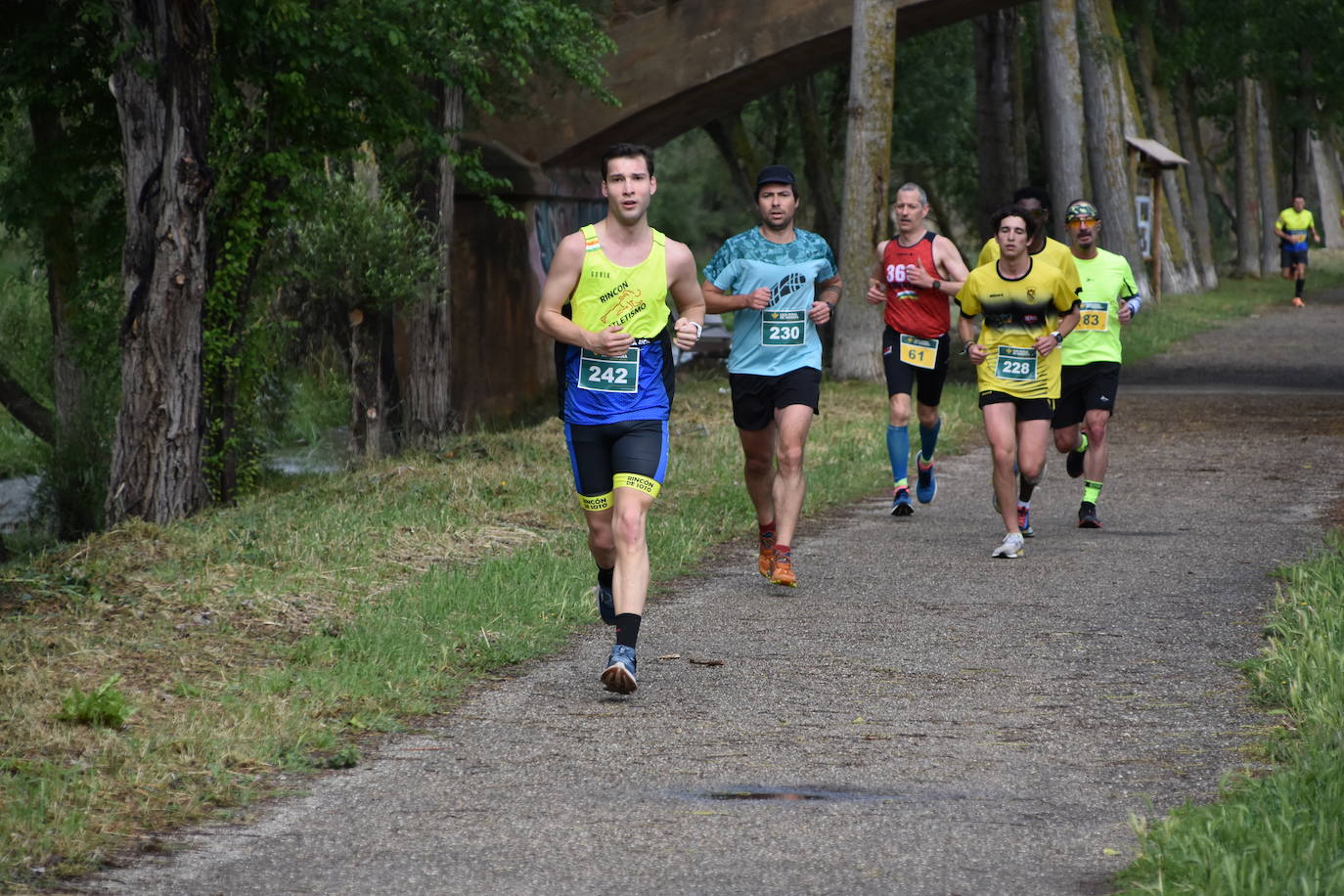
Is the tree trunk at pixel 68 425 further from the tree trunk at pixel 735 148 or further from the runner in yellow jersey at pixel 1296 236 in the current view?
the runner in yellow jersey at pixel 1296 236

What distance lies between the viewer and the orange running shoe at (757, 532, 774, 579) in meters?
8.98

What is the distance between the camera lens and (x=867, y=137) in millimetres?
19609

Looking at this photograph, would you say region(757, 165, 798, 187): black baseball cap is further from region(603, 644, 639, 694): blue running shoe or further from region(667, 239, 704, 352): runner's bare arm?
region(603, 644, 639, 694): blue running shoe

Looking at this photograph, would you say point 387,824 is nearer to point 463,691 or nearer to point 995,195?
point 463,691

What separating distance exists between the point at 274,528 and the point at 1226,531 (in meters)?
5.29

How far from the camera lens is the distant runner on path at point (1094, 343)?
10906mm

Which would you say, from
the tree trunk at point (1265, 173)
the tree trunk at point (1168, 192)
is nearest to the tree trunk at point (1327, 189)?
the tree trunk at point (1265, 173)

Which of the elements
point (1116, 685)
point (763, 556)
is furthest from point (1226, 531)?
point (1116, 685)

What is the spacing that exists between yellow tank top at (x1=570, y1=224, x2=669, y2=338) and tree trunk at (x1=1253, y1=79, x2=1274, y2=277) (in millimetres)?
45188

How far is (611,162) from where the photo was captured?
22.3 feet

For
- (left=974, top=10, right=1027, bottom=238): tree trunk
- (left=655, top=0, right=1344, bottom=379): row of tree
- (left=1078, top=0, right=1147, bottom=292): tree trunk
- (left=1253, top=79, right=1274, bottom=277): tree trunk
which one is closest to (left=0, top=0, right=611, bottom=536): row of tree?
(left=655, top=0, right=1344, bottom=379): row of tree

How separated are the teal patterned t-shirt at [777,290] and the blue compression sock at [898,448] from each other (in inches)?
108

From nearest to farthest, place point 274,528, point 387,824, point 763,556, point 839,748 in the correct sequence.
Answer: point 387,824, point 839,748, point 763,556, point 274,528

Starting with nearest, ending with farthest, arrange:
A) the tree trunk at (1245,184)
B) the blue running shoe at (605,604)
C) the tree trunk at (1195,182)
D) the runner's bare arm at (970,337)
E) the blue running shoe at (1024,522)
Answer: the blue running shoe at (605,604)
the runner's bare arm at (970,337)
the blue running shoe at (1024,522)
the tree trunk at (1195,182)
the tree trunk at (1245,184)
